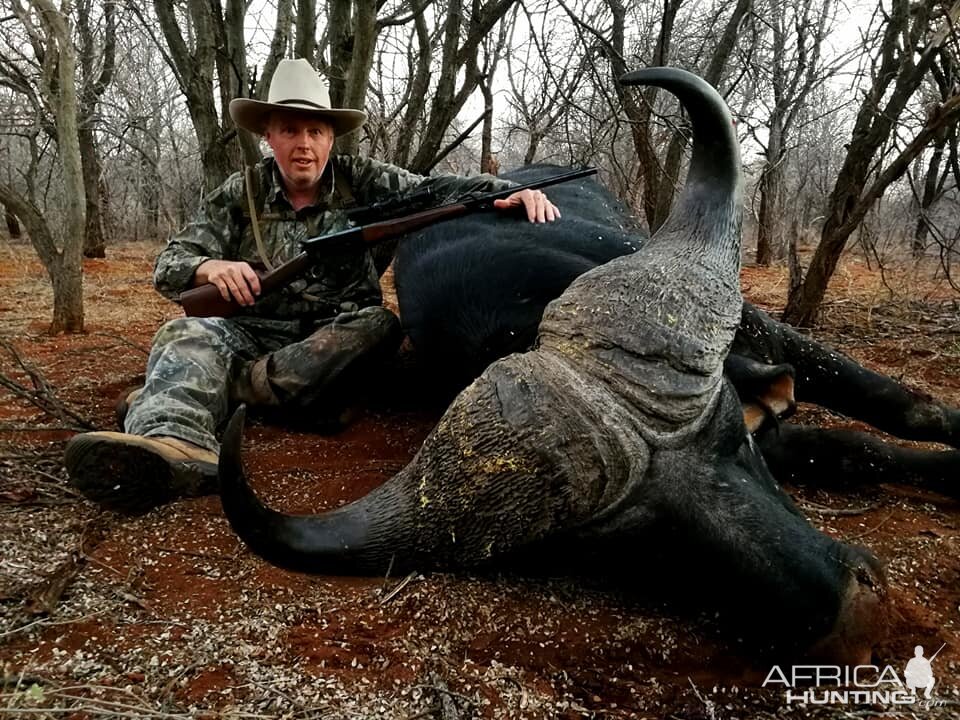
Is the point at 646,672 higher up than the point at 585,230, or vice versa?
the point at 585,230

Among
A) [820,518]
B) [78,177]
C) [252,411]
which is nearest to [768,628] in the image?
[820,518]

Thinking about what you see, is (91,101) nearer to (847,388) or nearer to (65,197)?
(65,197)

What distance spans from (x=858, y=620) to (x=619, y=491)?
1.78 feet

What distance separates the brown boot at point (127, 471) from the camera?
239 centimetres

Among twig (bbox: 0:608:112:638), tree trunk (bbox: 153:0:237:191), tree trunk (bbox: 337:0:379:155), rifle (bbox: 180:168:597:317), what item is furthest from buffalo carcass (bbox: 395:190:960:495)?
tree trunk (bbox: 153:0:237:191)

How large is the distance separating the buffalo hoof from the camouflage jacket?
8.44 ft

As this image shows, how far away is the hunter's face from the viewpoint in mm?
3621

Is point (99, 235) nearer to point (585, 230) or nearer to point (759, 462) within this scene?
point (585, 230)

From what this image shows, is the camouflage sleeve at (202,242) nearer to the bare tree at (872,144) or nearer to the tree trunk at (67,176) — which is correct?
the tree trunk at (67,176)

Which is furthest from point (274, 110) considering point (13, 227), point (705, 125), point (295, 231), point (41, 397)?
point (13, 227)

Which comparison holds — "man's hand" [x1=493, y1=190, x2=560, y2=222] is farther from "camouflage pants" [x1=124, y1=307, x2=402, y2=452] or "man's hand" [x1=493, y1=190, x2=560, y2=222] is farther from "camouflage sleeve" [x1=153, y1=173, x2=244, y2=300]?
"camouflage sleeve" [x1=153, y1=173, x2=244, y2=300]

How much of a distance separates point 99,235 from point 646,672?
14.9m

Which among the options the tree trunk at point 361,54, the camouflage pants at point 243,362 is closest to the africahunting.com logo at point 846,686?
the camouflage pants at point 243,362

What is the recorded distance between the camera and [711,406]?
1.80 m
